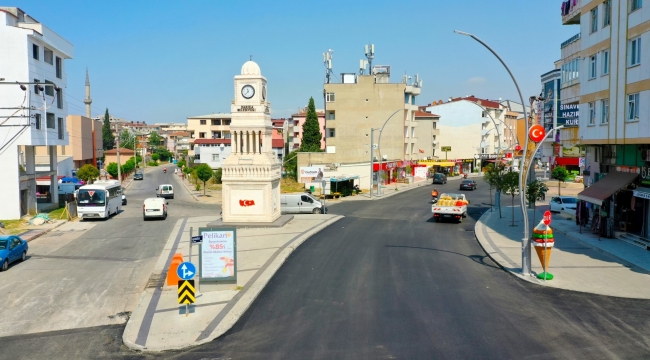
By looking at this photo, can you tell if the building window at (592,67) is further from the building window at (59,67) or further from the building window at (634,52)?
the building window at (59,67)

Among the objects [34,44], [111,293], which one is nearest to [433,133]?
[34,44]

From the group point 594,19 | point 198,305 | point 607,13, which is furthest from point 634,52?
point 198,305

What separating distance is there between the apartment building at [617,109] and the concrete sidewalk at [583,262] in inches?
77.4

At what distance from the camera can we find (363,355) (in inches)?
440

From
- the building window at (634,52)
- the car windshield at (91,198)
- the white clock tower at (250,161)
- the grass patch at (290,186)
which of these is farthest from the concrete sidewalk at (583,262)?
the grass patch at (290,186)

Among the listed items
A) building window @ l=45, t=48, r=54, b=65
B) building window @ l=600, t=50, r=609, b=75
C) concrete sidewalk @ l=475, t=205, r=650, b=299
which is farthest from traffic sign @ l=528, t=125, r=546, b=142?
building window @ l=45, t=48, r=54, b=65

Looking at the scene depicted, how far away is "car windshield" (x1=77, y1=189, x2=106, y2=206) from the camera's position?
39.1 metres

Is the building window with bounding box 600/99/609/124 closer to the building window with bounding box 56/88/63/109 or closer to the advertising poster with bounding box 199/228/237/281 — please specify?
the advertising poster with bounding box 199/228/237/281

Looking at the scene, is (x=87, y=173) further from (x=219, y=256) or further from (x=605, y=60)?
(x=605, y=60)

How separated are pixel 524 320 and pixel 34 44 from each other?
132ft

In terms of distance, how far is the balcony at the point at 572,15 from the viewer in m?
29.7

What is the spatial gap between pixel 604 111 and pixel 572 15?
8267 millimetres

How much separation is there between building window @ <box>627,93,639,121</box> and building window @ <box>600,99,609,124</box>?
1992 millimetres

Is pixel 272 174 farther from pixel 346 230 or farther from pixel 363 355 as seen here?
pixel 363 355
